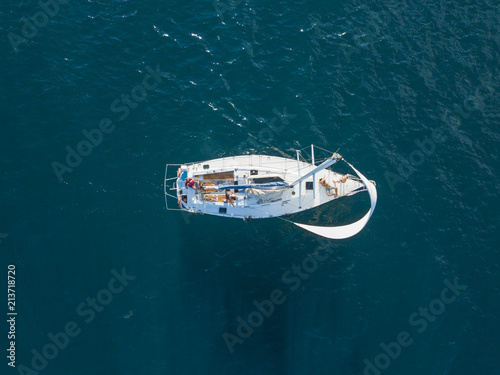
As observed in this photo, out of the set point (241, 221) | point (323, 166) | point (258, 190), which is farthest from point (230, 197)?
point (323, 166)

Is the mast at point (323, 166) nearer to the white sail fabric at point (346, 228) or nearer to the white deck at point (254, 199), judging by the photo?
the white deck at point (254, 199)

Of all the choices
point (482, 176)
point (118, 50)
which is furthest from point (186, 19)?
point (482, 176)

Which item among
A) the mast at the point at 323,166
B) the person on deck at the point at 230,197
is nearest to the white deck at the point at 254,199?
the person on deck at the point at 230,197

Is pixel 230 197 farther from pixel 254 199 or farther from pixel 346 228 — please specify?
pixel 346 228

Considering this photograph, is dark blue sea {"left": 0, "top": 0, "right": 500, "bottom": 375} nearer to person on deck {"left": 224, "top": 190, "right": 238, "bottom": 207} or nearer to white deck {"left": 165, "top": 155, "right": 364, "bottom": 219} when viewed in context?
A: white deck {"left": 165, "top": 155, "right": 364, "bottom": 219}

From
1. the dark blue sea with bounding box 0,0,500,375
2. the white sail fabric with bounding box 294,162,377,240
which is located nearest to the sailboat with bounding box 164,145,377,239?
the white sail fabric with bounding box 294,162,377,240

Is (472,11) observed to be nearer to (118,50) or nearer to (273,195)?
(273,195)
